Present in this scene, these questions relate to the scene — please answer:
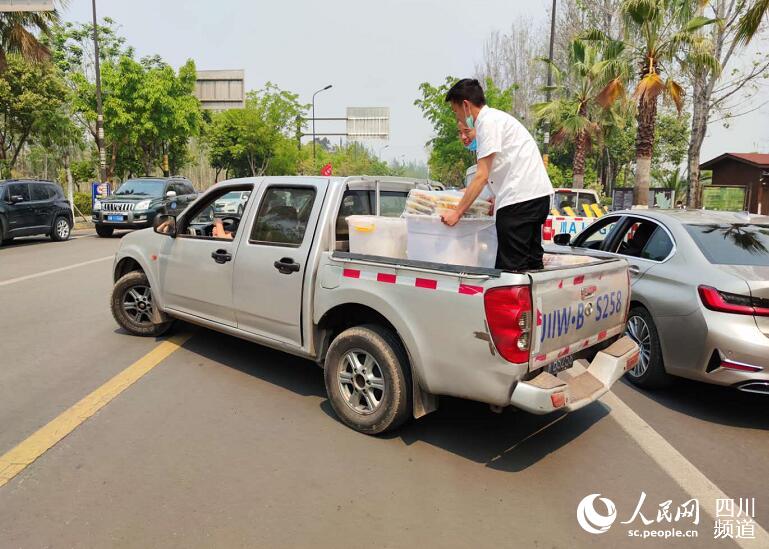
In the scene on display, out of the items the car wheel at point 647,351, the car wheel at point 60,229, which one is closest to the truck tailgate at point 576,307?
the car wheel at point 647,351

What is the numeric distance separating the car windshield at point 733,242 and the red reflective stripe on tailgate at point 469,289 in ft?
7.78

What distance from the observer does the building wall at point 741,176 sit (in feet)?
96.0

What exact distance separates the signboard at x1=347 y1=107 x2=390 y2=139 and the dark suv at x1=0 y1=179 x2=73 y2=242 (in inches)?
1214

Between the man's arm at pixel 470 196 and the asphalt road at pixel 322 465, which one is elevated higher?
the man's arm at pixel 470 196

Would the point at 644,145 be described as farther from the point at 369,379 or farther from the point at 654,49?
the point at 369,379

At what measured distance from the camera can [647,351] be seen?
4.92m

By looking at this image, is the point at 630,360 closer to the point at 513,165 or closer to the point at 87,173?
the point at 513,165

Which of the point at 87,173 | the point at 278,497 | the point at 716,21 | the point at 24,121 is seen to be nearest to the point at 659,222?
the point at 278,497

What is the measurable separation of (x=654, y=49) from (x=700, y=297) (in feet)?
48.0

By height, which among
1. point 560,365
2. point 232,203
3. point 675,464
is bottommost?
point 675,464

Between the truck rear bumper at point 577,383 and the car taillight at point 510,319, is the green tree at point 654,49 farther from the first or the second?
the car taillight at point 510,319

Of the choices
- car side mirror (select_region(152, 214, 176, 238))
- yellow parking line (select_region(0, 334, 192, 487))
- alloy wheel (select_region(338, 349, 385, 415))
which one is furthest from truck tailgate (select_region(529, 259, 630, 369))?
car side mirror (select_region(152, 214, 176, 238))

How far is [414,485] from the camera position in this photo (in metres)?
3.33

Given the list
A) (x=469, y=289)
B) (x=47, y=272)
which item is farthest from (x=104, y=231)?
(x=469, y=289)
